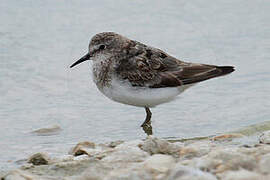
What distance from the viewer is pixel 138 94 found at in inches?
275

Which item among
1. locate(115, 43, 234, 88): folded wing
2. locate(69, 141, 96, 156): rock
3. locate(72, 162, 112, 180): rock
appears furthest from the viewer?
locate(115, 43, 234, 88): folded wing

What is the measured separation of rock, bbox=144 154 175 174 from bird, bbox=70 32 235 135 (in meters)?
2.50

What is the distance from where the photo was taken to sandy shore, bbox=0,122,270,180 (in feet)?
12.7

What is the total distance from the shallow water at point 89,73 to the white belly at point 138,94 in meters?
0.43

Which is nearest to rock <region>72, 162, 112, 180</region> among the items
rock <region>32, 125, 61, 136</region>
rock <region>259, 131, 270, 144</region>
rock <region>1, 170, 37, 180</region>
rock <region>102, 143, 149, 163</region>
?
rock <region>102, 143, 149, 163</region>

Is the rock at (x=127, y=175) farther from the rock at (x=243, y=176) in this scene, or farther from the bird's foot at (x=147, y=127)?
the bird's foot at (x=147, y=127)

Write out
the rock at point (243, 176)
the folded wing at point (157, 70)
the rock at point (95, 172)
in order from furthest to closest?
the folded wing at point (157, 70) < the rock at point (95, 172) < the rock at point (243, 176)

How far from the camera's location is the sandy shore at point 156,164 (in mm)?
3863

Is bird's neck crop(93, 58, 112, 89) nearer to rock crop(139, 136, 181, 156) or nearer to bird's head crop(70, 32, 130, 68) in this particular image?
bird's head crop(70, 32, 130, 68)

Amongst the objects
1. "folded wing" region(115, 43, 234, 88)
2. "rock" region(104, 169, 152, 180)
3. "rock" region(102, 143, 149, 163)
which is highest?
"folded wing" region(115, 43, 234, 88)

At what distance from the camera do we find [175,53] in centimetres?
959

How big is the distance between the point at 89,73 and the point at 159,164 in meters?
5.10

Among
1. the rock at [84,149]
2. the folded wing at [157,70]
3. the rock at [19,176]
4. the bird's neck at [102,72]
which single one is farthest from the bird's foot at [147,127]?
the rock at [19,176]

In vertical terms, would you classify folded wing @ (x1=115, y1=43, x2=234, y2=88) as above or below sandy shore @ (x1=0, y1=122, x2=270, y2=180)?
above
